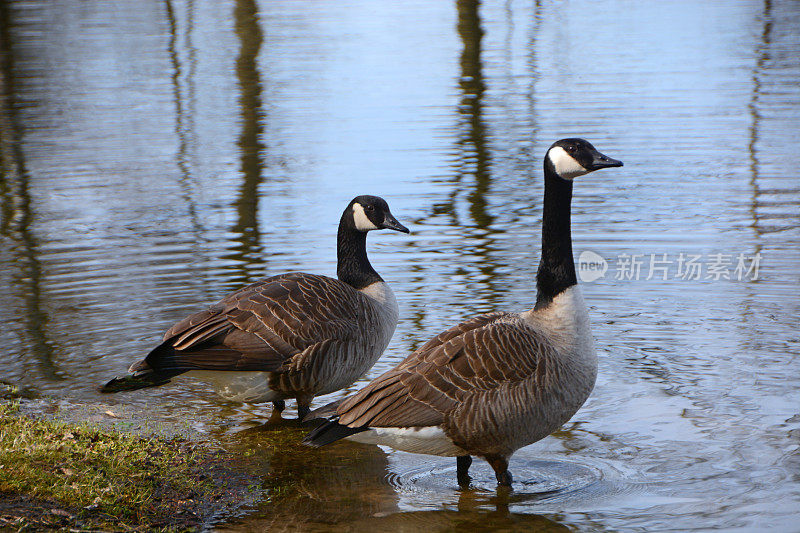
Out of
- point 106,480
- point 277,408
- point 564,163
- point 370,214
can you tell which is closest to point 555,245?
point 564,163

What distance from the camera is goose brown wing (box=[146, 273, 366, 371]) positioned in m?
7.25

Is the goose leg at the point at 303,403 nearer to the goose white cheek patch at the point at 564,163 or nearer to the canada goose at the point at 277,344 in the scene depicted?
the canada goose at the point at 277,344

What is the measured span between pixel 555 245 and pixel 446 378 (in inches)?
49.6

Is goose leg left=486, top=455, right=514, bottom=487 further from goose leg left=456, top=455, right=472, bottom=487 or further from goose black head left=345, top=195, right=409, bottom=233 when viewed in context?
goose black head left=345, top=195, right=409, bottom=233

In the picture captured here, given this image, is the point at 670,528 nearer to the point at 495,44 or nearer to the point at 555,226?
the point at 555,226

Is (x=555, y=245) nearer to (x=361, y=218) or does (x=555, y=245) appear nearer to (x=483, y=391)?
(x=483, y=391)

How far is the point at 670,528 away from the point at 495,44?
2724cm

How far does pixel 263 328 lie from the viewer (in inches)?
295

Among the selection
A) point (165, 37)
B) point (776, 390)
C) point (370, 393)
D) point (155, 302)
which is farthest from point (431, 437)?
point (165, 37)

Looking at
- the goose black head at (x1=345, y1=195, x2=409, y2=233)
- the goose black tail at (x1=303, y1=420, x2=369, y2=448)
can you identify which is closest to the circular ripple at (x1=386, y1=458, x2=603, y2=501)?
the goose black tail at (x1=303, y1=420, x2=369, y2=448)

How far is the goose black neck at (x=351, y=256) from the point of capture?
28.7ft

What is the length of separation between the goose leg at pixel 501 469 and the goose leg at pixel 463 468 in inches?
7.1

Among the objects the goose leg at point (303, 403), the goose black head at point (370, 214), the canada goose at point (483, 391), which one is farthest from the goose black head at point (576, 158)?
the goose leg at point (303, 403)

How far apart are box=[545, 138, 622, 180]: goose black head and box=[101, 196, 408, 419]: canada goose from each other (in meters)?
1.98
